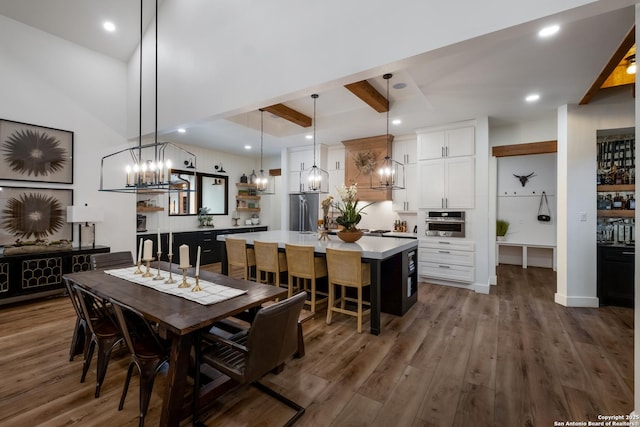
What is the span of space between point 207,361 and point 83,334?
1648 millimetres

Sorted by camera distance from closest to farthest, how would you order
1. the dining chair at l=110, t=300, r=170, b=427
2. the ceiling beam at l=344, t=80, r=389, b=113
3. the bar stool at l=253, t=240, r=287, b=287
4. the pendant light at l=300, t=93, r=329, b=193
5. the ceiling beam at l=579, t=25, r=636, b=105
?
1. the dining chair at l=110, t=300, r=170, b=427
2. the ceiling beam at l=579, t=25, r=636, b=105
3. the ceiling beam at l=344, t=80, r=389, b=113
4. the bar stool at l=253, t=240, r=287, b=287
5. the pendant light at l=300, t=93, r=329, b=193

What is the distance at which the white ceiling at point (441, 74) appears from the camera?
2.46 meters

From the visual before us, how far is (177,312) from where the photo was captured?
5.98 feet

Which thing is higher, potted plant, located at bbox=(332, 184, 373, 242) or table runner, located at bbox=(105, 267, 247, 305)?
potted plant, located at bbox=(332, 184, 373, 242)

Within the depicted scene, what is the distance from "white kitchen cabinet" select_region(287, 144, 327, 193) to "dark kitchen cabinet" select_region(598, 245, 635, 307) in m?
5.03

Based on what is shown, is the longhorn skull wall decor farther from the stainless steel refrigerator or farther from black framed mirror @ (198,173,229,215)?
black framed mirror @ (198,173,229,215)

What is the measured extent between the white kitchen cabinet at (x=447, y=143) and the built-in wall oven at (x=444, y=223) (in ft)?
3.37

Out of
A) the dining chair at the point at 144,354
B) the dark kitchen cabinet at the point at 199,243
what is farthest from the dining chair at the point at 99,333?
the dark kitchen cabinet at the point at 199,243

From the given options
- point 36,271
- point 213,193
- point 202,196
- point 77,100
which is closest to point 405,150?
point 213,193

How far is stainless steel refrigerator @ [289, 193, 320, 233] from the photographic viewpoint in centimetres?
675

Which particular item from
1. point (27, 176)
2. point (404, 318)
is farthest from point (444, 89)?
→ point (27, 176)

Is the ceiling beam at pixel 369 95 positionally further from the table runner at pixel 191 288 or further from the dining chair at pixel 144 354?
the dining chair at pixel 144 354

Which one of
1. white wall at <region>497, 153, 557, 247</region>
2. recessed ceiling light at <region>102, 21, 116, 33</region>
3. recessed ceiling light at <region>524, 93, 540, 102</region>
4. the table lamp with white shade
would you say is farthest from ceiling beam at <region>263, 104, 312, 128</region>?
white wall at <region>497, 153, 557, 247</region>

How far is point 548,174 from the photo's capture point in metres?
6.47
